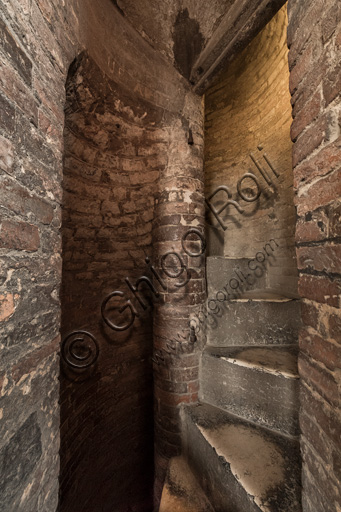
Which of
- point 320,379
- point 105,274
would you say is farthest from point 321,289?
point 105,274

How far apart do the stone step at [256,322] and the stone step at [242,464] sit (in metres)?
0.55

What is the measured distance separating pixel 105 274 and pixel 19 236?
1267mm

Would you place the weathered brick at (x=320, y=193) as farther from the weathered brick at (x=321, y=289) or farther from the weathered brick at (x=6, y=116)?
the weathered brick at (x=6, y=116)

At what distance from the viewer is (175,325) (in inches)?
74.5

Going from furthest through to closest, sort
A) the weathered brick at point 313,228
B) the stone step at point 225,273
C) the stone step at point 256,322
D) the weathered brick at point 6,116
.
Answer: the stone step at point 225,273 < the stone step at point 256,322 < the weathered brick at point 313,228 < the weathered brick at point 6,116

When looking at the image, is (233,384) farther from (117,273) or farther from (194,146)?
(194,146)

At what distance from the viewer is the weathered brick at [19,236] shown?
0.68m

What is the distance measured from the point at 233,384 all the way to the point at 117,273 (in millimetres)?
1246

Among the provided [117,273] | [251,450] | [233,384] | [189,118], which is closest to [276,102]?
[189,118]

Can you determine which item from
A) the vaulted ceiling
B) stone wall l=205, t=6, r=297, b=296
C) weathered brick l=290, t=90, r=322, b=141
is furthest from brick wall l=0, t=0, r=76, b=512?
stone wall l=205, t=6, r=297, b=296

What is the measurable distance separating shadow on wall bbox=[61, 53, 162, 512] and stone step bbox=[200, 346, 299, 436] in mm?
727

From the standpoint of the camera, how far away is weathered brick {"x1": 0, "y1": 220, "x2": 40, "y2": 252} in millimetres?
677

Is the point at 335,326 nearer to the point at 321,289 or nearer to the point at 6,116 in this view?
the point at 321,289

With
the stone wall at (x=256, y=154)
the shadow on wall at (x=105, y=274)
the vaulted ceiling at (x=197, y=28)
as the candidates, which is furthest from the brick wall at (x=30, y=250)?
the stone wall at (x=256, y=154)
